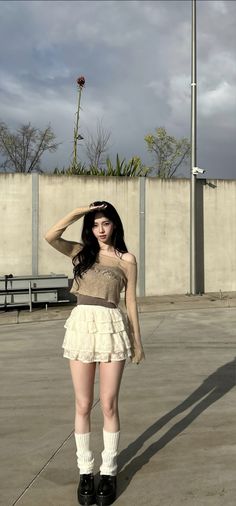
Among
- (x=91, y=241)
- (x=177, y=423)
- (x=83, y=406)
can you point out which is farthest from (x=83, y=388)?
(x=177, y=423)

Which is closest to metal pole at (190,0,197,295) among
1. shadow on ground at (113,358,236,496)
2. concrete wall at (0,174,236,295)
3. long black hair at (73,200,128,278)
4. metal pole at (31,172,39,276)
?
concrete wall at (0,174,236,295)

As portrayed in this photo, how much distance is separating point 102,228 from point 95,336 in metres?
0.66

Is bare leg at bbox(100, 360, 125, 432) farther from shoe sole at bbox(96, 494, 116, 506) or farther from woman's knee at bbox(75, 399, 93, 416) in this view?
shoe sole at bbox(96, 494, 116, 506)

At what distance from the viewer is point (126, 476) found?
3.16 meters

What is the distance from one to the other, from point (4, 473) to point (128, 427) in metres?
1.19

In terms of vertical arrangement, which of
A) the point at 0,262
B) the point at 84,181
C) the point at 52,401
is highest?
the point at 84,181

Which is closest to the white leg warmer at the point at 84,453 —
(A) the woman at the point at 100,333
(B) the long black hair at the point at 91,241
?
(A) the woman at the point at 100,333

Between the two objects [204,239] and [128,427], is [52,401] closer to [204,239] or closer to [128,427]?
[128,427]

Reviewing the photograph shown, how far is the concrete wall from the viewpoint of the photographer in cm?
1141

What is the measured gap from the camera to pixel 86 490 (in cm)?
282

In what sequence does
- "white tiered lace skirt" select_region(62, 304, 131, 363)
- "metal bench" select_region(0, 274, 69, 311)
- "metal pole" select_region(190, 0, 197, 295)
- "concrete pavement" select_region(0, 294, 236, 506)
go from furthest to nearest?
1. "metal pole" select_region(190, 0, 197, 295)
2. "metal bench" select_region(0, 274, 69, 311)
3. "concrete pavement" select_region(0, 294, 236, 506)
4. "white tiered lace skirt" select_region(62, 304, 131, 363)

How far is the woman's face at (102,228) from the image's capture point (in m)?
2.92

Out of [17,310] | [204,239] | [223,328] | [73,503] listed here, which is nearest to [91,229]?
[73,503]

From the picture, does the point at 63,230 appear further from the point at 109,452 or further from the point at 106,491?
the point at 106,491
